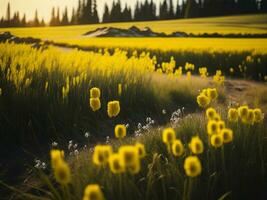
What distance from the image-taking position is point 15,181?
10.0ft

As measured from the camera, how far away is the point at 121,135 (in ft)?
6.15

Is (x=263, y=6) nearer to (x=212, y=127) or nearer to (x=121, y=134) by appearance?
(x=212, y=127)

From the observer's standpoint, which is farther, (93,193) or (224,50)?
(224,50)

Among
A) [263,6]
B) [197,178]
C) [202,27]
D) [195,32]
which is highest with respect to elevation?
[263,6]

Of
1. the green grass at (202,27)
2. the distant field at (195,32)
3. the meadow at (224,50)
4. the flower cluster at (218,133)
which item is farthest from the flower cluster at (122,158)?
the green grass at (202,27)

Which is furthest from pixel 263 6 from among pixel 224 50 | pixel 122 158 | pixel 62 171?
pixel 62 171

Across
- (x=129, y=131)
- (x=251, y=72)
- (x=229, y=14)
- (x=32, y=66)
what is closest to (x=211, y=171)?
(x=129, y=131)

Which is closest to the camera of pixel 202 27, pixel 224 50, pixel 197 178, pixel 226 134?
pixel 226 134

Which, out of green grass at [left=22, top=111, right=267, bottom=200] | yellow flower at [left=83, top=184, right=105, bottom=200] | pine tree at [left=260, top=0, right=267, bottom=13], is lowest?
green grass at [left=22, top=111, right=267, bottom=200]

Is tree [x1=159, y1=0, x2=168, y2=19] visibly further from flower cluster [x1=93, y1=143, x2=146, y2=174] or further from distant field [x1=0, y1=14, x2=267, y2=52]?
flower cluster [x1=93, y1=143, x2=146, y2=174]

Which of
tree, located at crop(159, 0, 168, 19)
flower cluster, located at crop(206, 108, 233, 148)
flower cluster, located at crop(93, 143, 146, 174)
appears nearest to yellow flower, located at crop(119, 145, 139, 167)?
flower cluster, located at crop(93, 143, 146, 174)

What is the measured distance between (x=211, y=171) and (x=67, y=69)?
2.98 m

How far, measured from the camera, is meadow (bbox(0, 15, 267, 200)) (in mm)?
1896

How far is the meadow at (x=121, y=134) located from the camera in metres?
1.90
